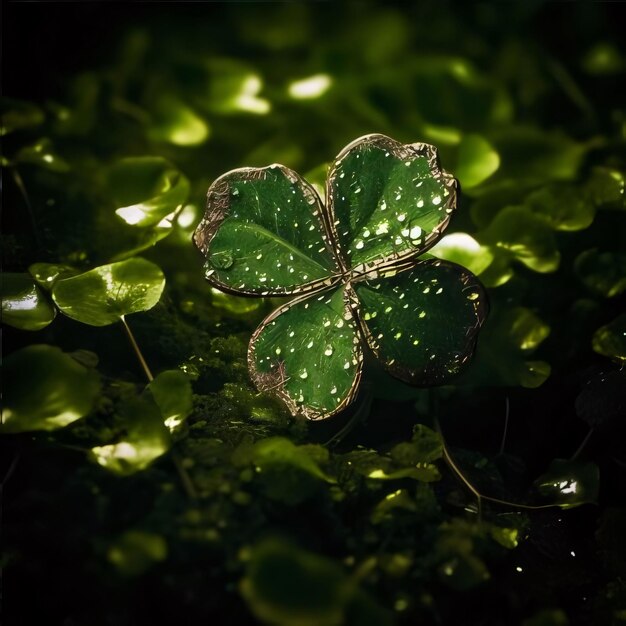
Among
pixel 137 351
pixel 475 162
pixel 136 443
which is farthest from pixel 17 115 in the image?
pixel 475 162

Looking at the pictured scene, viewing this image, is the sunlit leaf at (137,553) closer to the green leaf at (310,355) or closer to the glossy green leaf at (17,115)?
the green leaf at (310,355)

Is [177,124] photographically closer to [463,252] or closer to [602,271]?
[463,252]

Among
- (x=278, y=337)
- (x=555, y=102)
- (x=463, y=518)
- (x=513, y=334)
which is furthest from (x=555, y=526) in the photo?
(x=555, y=102)

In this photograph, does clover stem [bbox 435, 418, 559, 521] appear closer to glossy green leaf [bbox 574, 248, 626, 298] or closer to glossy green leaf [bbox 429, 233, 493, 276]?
glossy green leaf [bbox 429, 233, 493, 276]

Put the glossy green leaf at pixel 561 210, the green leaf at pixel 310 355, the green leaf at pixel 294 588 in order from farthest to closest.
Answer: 1. the glossy green leaf at pixel 561 210
2. the green leaf at pixel 310 355
3. the green leaf at pixel 294 588

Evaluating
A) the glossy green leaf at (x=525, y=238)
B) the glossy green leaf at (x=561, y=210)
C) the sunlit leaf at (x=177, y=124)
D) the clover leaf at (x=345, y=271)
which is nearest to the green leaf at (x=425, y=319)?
the clover leaf at (x=345, y=271)

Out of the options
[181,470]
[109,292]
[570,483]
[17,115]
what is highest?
[17,115]

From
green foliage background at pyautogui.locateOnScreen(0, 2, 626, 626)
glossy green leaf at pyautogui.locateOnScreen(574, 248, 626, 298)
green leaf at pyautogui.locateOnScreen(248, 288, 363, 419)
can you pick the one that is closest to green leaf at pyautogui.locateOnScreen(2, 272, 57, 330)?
green foliage background at pyautogui.locateOnScreen(0, 2, 626, 626)
